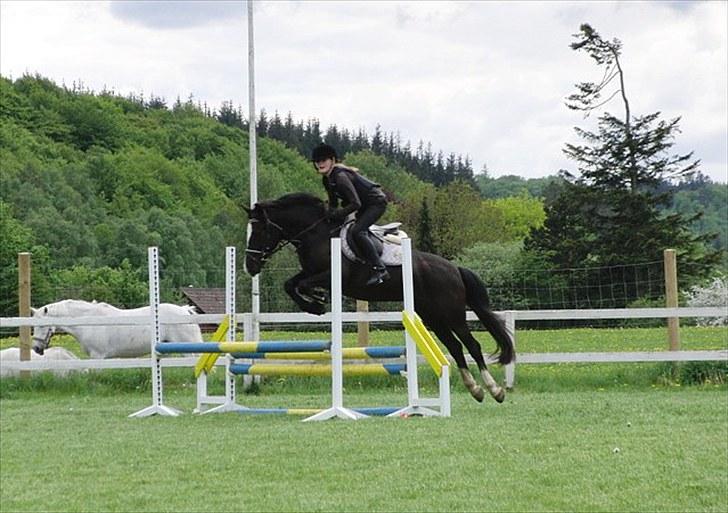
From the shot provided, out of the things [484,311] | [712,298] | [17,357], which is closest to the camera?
[484,311]

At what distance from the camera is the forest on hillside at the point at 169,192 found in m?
55.6

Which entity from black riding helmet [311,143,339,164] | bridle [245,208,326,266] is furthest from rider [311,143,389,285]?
bridle [245,208,326,266]

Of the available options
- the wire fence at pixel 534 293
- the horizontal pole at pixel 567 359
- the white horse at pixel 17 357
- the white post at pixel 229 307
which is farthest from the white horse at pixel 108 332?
the white post at pixel 229 307

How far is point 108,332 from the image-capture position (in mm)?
16391

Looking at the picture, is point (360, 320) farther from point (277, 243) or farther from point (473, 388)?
point (277, 243)

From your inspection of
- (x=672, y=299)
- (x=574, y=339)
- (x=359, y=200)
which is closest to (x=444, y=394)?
(x=359, y=200)

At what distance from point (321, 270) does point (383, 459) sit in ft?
11.2

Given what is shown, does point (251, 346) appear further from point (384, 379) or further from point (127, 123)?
point (127, 123)

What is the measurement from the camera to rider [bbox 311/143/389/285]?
9.99 m

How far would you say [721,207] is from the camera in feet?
407

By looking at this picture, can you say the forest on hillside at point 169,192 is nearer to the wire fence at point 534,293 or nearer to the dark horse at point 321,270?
the wire fence at point 534,293

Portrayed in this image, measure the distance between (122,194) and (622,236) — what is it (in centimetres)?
5848

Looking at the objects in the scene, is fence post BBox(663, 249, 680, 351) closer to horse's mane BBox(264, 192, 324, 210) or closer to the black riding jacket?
the black riding jacket

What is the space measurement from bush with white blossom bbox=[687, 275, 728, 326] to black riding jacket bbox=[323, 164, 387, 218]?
19.4 m
